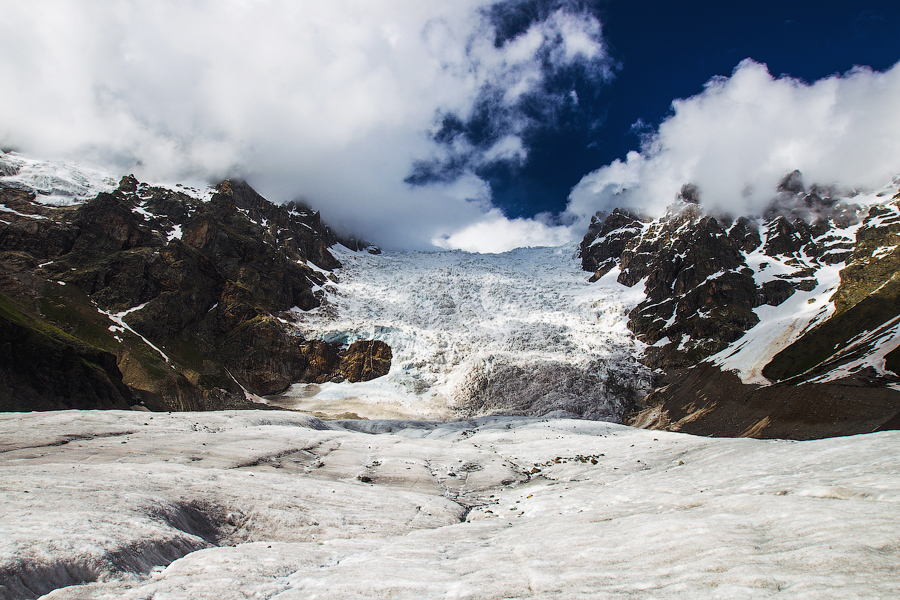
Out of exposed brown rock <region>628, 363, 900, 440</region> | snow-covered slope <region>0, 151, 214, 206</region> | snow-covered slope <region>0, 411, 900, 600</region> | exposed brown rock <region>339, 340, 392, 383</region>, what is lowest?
exposed brown rock <region>628, 363, 900, 440</region>

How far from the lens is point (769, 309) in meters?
101

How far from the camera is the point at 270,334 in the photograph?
104500mm

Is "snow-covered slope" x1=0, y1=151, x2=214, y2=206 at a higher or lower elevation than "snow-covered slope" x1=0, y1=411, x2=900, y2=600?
higher

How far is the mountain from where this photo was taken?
155 ft

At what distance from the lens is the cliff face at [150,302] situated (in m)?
59.2

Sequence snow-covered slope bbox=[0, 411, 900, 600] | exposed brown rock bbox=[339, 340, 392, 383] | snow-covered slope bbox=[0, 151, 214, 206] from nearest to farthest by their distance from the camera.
A: snow-covered slope bbox=[0, 411, 900, 600] → exposed brown rock bbox=[339, 340, 392, 383] → snow-covered slope bbox=[0, 151, 214, 206]

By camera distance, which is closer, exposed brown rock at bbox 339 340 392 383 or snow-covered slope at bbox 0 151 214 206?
exposed brown rock at bbox 339 340 392 383

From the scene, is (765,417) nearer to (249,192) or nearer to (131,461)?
(131,461)

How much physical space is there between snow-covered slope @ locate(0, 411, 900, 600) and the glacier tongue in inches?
2857

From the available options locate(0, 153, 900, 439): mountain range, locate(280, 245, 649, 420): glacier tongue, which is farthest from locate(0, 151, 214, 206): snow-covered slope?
locate(280, 245, 649, 420): glacier tongue

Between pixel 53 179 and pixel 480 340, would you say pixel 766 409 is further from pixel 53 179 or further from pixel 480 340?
→ pixel 53 179

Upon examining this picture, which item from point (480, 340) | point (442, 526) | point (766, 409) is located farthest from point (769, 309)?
point (442, 526)

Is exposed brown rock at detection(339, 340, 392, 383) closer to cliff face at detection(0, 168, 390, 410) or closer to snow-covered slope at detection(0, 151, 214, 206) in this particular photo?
cliff face at detection(0, 168, 390, 410)

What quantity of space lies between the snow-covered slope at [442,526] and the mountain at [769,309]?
3372 centimetres
